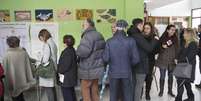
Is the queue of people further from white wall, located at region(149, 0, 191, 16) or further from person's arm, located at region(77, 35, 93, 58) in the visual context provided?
white wall, located at region(149, 0, 191, 16)

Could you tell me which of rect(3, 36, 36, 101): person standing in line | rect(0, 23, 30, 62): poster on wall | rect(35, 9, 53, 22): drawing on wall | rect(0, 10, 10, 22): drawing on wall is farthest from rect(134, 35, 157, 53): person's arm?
rect(0, 10, 10, 22): drawing on wall

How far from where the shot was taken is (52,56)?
17.6 ft

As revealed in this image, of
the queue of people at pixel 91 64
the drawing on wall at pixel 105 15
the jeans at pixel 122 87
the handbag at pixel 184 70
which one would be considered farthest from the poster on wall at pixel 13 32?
the handbag at pixel 184 70

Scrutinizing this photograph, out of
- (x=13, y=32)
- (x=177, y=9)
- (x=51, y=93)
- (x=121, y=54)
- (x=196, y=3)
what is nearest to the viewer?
(x=121, y=54)

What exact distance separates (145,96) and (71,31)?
1.93 meters

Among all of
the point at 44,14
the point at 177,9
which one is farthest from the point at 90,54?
the point at 177,9

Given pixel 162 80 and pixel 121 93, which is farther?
pixel 162 80

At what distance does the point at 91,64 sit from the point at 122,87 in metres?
0.56

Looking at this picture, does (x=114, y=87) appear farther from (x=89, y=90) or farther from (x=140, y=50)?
(x=140, y=50)

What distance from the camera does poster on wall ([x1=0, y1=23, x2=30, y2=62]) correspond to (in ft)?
22.1

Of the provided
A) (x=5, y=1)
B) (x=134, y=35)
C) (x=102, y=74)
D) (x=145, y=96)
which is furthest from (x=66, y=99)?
(x=5, y=1)

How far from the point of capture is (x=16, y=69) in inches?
209

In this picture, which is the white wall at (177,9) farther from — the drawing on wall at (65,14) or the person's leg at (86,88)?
the person's leg at (86,88)

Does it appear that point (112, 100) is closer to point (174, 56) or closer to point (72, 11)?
point (174, 56)
